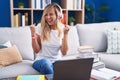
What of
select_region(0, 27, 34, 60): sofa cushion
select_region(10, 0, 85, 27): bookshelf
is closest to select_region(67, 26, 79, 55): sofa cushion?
select_region(0, 27, 34, 60): sofa cushion

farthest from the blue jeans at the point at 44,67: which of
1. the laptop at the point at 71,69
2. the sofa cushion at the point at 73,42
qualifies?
the sofa cushion at the point at 73,42

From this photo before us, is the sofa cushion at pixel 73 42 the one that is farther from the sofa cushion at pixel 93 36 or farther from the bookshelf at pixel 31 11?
the bookshelf at pixel 31 11

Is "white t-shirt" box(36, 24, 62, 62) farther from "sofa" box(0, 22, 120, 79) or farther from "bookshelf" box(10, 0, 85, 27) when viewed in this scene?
"bookshelf" box(10, 0, 85, 27)

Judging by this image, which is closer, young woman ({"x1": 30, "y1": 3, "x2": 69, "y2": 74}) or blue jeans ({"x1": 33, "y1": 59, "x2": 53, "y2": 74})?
blue jeans ({"x1": 33, "y1": 59, "x2": 53, "y2": 74})

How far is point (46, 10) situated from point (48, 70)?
0.58m

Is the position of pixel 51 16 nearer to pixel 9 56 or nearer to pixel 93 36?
pixel 9 56

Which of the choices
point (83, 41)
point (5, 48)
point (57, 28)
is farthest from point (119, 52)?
point (5, 48)

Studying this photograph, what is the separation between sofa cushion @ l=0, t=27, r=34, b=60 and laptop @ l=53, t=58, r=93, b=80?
3.96 ft

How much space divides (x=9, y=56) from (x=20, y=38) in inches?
14.0

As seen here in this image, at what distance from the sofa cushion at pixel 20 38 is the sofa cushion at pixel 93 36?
2.43 feet

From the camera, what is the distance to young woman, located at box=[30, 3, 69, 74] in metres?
2.00

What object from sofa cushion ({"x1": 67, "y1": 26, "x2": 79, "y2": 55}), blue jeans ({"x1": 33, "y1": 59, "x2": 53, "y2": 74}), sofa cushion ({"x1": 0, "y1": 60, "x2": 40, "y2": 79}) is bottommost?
sofa cushion ({"x1": 0, "y1": 60, "x2": 40, "y2": 79})

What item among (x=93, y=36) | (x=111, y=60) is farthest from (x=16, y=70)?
(x=93, y=36)

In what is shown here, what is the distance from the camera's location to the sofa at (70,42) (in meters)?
2.08
